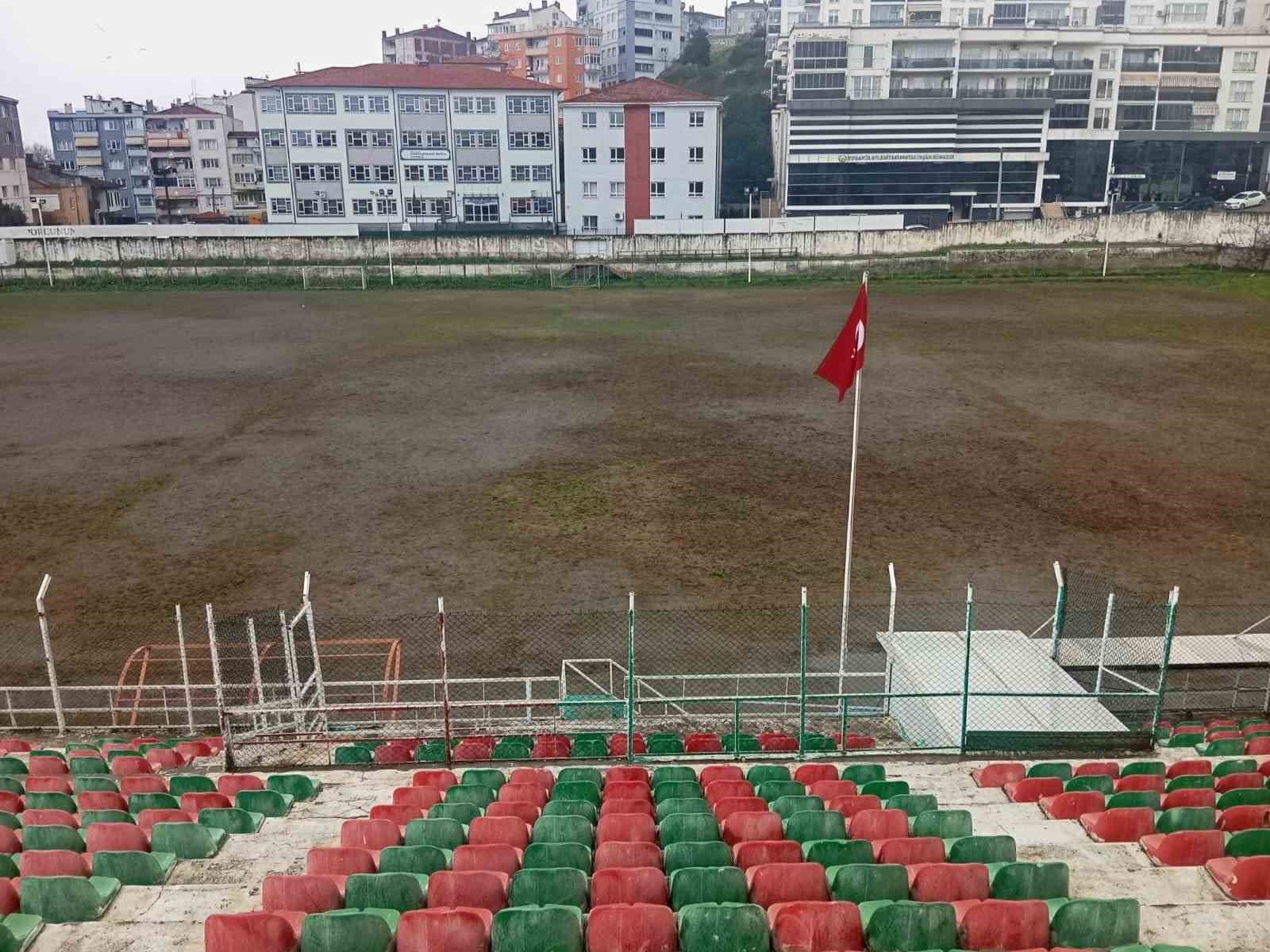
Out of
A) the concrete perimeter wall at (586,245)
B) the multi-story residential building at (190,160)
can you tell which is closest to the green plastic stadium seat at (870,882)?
the concrete perimeter wall at (586,245)

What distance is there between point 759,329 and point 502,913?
1597 inches

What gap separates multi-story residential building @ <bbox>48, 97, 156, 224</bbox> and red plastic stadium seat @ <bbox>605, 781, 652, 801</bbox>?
373 feet

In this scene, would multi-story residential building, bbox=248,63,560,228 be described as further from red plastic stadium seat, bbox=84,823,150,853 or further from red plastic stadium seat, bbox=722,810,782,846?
red plastic stadium seat, bbox=722,810,782,846

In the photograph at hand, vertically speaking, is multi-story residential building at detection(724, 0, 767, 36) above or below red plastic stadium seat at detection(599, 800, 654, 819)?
above

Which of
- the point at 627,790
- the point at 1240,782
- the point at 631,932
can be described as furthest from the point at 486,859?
the point at 1240,782

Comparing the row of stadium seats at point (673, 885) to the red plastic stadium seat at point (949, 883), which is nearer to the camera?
the row of stadium seats at point (673, 885)

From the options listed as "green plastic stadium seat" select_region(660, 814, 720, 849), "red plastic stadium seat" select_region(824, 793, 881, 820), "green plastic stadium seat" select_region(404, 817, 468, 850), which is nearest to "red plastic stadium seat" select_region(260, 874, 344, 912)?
"green plastic stadium seat" select_region(404, 817, 468, 850)

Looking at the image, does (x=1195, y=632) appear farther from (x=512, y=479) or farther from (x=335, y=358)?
(x=335, y=358)

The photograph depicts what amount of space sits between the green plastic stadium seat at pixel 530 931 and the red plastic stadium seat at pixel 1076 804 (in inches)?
194

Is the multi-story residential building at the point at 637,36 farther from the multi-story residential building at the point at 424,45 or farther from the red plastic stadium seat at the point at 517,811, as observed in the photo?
the red plastic stadium seat at the point at 517,811

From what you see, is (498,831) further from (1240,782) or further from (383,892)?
(1240,782)

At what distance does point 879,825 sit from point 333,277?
6219cm

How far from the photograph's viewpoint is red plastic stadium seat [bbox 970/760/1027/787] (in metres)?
10.3

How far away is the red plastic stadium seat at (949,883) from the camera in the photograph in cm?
696
